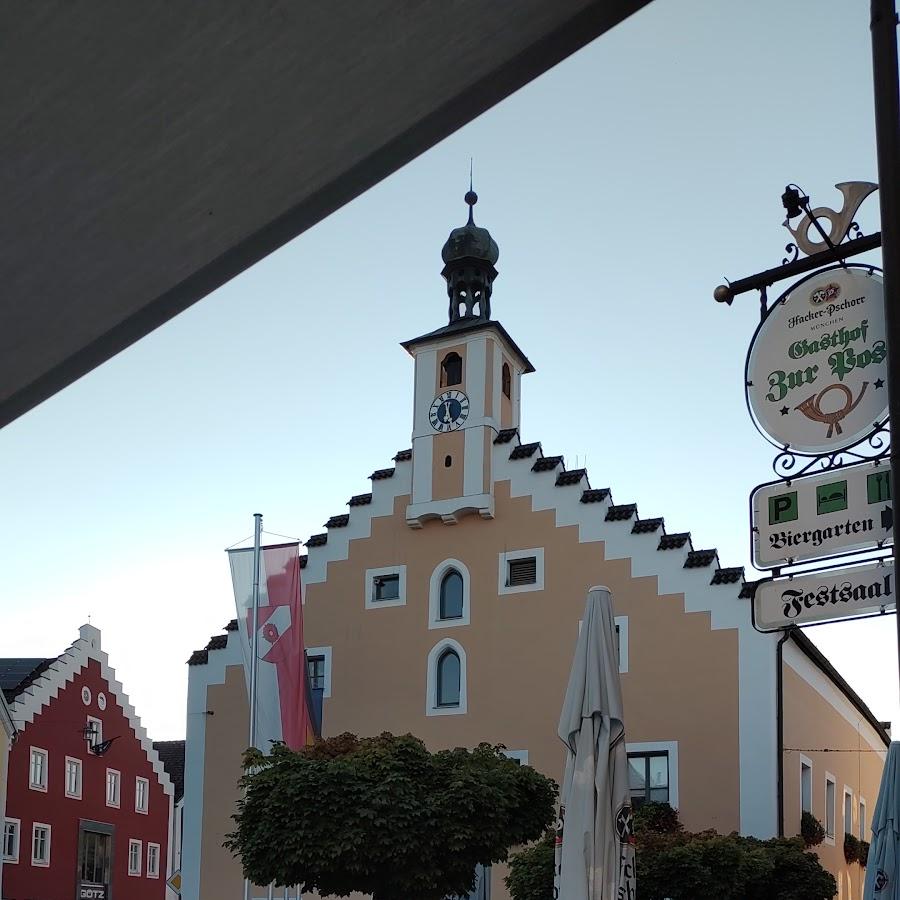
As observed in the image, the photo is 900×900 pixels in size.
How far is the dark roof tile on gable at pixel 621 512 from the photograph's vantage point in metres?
23.6

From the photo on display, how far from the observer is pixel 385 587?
1021 inches

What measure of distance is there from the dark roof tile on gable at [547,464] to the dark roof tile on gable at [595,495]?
912 millimetres

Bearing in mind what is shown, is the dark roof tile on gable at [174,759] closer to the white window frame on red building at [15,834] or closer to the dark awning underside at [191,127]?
the white window frame on red building at [15,834]

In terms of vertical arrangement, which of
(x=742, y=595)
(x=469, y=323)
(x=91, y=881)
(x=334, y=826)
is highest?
(x=469, y=323)

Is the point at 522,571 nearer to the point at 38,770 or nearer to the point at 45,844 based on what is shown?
the point at 38,770

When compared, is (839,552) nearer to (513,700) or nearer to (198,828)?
(513,700)

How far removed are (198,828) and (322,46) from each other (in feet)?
80.8

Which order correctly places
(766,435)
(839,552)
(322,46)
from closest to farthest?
(322,46) → (839,552) → (766,435)

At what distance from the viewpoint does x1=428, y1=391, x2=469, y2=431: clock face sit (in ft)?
85.8

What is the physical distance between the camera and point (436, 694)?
24828 mm

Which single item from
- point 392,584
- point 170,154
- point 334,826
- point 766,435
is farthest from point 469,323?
point 170,154

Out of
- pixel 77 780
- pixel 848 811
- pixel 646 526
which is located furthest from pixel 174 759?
pixel 646 526

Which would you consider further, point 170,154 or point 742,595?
point 742,595

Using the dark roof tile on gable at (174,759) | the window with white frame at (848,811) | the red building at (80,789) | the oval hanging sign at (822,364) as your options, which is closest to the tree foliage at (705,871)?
the window with white frame at (848,811)
